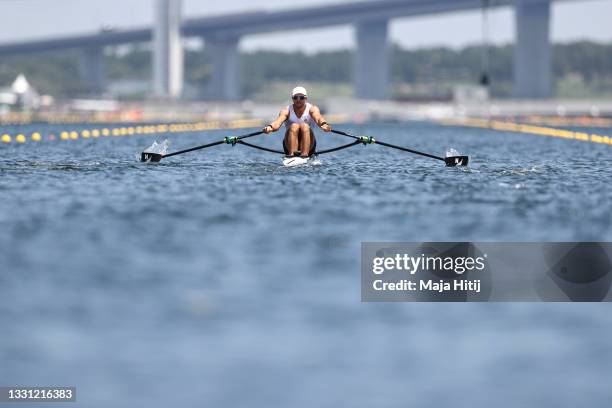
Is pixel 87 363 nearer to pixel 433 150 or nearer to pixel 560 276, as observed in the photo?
pixel 560 276

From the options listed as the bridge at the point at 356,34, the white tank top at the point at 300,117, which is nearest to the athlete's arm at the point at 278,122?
the white tank top at the point at 300,117

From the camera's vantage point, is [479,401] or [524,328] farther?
[524,328]

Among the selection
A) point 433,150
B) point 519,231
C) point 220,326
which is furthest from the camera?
point 433,150

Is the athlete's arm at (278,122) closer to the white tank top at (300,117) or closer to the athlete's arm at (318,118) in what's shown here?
the white tank top at (300,117)

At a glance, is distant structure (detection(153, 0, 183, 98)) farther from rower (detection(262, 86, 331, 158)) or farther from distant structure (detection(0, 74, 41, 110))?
rower (detection(262, 86, 331, 158))

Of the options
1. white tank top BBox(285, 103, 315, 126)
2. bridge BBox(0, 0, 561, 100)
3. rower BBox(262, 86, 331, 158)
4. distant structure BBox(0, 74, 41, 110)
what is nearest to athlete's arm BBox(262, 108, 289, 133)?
rower BBox(262, 86, 331, 158)

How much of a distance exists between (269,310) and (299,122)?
59.3 ft

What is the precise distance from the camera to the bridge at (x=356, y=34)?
148875 mm

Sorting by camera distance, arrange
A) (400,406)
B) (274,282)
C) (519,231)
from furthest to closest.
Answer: (519,231)
(274,282)
(400,406)

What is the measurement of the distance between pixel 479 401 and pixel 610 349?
86.8 inches

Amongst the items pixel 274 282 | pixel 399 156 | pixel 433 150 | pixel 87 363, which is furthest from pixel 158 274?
pixel 433 150

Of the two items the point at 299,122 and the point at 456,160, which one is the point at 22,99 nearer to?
the point at 456,160

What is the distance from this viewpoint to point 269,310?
1284 cm

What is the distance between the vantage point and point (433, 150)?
51938 mm
